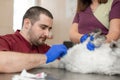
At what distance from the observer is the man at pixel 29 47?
980 mm

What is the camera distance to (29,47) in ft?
4.57

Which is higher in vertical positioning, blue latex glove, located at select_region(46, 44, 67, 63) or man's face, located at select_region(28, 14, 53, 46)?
man's face, located at select_region(28, 14, 53, 46)

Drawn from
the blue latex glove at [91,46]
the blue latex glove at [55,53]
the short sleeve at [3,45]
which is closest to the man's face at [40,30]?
the short sleeve at [3,45]

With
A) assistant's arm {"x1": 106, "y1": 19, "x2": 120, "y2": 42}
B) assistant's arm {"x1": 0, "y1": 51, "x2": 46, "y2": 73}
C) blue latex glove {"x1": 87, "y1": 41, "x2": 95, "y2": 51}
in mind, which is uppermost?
assistant's arm {"x1": 106, "y1": 19, "x2": 120, "y2": 42}

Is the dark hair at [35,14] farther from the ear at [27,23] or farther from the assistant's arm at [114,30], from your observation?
the assistant's arm at [114,30]

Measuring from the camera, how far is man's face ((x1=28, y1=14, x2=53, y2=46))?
1.42 meters

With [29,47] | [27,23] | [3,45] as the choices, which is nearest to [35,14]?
[27,23]

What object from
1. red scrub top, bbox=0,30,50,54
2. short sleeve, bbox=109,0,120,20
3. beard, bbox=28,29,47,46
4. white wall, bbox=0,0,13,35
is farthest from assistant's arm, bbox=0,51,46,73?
white wall, bbox=0,0,13,35

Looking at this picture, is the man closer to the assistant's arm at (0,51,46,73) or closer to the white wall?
the assistant's arm at (0,51,46,73)

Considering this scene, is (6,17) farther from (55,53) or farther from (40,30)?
(55,53)

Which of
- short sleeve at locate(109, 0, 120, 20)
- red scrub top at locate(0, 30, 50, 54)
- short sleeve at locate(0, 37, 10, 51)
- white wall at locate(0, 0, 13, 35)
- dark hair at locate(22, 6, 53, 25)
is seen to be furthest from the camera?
white wall at locate(0, 0, 13, 35)

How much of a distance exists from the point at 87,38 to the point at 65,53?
13cm

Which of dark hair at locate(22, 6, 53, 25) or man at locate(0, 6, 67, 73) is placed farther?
dark hair at locate(22, 6, 53, 25)

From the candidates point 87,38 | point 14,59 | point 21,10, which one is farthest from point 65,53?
point 21,10
